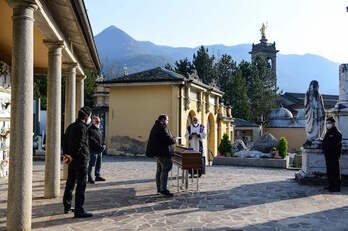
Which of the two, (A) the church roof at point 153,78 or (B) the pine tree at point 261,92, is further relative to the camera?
(B) the pine tree at point 261,92

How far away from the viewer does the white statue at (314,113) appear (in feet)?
37.7

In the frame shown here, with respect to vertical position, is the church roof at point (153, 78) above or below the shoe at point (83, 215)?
above

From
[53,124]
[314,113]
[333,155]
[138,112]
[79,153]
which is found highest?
[138,112]

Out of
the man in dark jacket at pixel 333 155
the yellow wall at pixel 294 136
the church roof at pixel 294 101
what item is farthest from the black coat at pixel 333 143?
the church roof at pixel 294 101

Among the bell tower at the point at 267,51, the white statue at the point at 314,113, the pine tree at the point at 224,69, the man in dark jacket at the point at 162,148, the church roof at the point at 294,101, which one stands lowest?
the man in dark jacket at the point at 162,148

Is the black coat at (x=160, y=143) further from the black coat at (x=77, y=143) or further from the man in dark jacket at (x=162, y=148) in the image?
the black coat at (x=77, y=143)

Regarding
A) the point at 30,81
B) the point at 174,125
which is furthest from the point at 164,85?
the point at 30,81

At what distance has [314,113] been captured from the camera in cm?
1150

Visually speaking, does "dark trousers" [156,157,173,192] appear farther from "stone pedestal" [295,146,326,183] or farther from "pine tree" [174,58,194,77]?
"pine tree" [174,58,194,77]

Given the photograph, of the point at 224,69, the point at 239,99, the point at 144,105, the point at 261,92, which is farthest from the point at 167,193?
the point at 224,69

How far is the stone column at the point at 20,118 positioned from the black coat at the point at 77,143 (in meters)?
1.28

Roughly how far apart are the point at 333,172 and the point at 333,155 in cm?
47

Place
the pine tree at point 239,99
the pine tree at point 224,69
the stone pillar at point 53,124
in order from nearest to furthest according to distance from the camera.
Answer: the stone pillar at point 53,124
the pine tree at point 239,99
the pine tree at point 224,69

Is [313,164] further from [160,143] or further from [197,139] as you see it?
[160,143]
